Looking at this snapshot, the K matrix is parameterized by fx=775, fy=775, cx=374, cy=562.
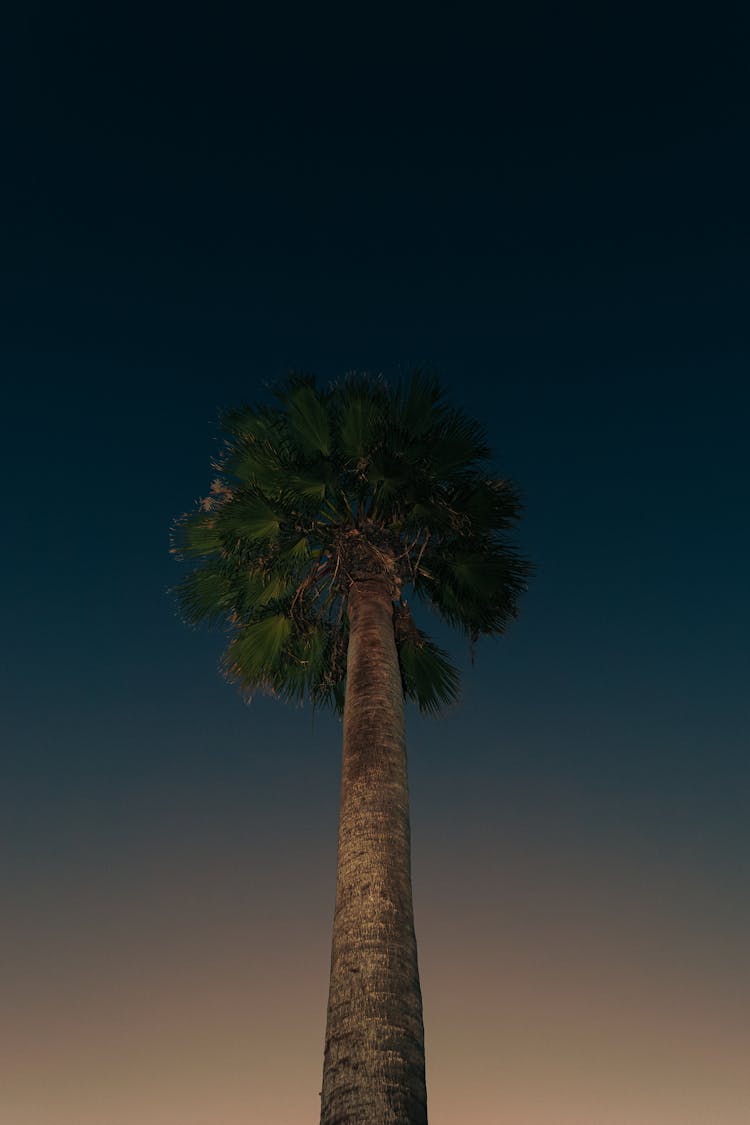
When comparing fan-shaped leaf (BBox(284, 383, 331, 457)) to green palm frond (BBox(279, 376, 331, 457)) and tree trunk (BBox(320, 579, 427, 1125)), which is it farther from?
tree trunk (BBox(320, 579, 427, 1125))

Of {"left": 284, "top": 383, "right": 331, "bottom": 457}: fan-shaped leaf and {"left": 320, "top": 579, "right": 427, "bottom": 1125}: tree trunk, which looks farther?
{"left": 284, "top": 383, "right": 331, "bottom": 457}: fan-shaped leaf

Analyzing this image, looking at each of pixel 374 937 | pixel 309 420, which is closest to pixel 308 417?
pixel 309 420

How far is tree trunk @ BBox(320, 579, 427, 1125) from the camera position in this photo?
13.6 ft

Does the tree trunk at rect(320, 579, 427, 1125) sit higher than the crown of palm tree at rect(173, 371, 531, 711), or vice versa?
the crown of palm tree at rect(173, 371, 531, 711)

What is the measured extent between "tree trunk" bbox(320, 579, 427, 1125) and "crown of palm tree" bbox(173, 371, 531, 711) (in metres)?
2.49

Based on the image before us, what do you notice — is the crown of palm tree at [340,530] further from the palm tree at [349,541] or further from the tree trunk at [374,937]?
the tree trunk at [374,937]

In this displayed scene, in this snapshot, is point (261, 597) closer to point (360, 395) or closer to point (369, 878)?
point (360, 395)

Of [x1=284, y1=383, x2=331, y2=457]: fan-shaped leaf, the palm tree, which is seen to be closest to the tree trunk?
the palm tree

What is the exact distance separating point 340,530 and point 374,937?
5036mm

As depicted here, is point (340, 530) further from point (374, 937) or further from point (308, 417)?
point (374, 937)

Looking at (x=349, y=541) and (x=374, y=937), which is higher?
(x=349, y=541)

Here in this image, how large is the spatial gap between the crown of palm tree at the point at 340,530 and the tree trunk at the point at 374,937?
2494 millimetres

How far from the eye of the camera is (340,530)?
9078 millimetres

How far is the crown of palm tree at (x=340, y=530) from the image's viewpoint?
30.0ft
